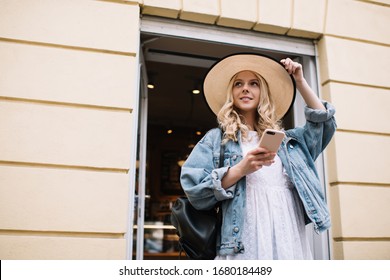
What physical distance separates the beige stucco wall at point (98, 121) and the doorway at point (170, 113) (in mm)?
218

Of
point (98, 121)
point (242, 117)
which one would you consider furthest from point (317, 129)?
point (98, 121)

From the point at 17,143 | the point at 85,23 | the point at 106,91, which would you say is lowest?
the point at 17,143

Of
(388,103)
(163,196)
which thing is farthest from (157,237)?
(388,103)

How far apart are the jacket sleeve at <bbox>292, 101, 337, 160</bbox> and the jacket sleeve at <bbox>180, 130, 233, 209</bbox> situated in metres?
0.60

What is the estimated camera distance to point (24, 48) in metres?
2.94

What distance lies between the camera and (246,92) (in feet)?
8.46

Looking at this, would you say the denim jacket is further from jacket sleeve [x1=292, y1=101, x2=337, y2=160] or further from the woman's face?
the woman's face

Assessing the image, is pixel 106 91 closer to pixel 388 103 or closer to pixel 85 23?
pixel 85 23

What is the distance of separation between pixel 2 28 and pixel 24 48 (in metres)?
0.22

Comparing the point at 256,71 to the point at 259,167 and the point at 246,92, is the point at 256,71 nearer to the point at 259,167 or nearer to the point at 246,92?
the point at 246,92

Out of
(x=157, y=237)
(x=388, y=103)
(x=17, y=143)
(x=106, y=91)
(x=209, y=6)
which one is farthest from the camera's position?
(x=157, y=237)

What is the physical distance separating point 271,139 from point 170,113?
24.4 feet

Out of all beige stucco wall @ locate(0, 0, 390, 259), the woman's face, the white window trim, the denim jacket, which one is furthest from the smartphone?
the white window trim

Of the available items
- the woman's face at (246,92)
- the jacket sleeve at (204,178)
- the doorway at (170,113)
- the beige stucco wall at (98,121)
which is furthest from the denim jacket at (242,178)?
the doorway at (170,113)
